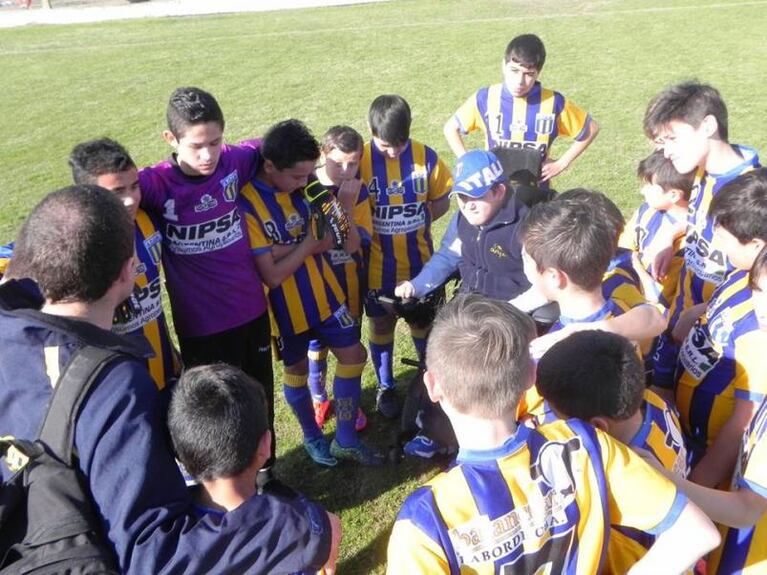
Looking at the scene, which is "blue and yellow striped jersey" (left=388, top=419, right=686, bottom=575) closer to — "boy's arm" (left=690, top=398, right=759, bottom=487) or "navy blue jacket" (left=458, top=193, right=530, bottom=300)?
"boy's arm" (left=690, top=398, right=759, bottom=487)

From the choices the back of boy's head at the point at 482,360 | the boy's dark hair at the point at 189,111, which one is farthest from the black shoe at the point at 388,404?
the back of boy's head at the point at 482,360

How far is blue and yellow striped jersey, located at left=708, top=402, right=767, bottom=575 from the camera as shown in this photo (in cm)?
187

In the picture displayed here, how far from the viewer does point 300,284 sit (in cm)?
Answer: 362

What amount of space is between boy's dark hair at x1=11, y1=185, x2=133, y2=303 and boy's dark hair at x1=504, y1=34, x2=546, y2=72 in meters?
3.54

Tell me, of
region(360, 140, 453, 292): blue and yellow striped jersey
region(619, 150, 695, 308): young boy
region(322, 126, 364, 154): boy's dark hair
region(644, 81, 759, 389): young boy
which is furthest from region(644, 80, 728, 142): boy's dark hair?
region(322, 126, 364, 154): boy's dark hair

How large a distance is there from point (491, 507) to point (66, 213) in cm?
133

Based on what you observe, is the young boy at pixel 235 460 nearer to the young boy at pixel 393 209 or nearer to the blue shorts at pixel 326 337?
the blue shorts at pixel 326 337

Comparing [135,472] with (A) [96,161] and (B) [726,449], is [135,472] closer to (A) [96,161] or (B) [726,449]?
(A) [96,161]

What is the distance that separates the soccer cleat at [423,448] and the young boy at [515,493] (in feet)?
6.35

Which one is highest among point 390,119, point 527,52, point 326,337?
point 527,52

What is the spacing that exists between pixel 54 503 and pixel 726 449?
2021 mm

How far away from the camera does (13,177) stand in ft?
30.0

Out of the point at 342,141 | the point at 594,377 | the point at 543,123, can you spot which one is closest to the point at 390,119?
the point at 342,141

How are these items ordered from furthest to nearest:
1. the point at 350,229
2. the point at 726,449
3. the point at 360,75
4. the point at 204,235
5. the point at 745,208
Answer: the point at 360,75 → the point at 350,229 → the point at 204,235 → the point at 745,208 → the point at 726,449
